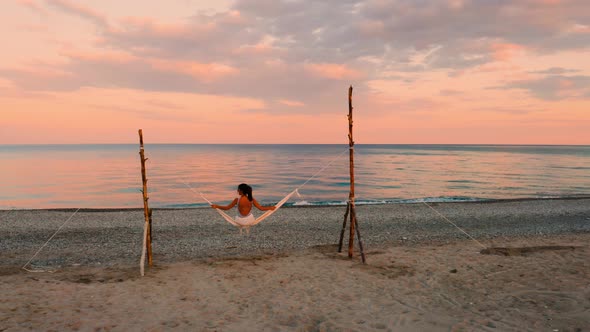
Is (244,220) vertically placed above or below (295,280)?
above

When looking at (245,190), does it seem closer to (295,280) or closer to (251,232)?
(295,280)

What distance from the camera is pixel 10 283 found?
22.8 ft

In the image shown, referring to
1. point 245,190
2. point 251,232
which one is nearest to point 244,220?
point 245,190

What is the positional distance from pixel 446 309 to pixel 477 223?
32.5ft

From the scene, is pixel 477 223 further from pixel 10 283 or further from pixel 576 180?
pixel 576 180

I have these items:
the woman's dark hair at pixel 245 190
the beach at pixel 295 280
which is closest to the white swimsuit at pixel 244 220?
the woman's dark hair at pixel 245 190

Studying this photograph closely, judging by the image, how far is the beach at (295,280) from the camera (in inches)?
217

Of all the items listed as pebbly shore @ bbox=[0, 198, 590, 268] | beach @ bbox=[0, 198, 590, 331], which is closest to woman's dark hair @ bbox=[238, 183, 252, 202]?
beach @ bbox=[0, 198, 590, 331]

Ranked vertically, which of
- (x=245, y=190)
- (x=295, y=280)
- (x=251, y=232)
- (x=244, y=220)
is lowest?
(x=251, y=232)

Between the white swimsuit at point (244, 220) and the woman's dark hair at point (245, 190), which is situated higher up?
the woman's dark hair at point (245, 190)

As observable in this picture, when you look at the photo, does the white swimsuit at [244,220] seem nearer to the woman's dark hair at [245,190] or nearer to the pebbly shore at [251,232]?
the woman's dark hair at [245,190]

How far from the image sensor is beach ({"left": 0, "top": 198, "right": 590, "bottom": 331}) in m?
5.51

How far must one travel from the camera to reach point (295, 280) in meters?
7.35

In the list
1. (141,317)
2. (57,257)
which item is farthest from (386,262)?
(57,257)
